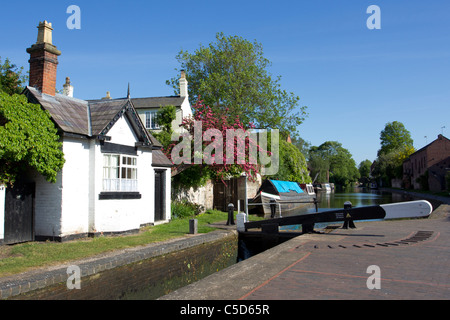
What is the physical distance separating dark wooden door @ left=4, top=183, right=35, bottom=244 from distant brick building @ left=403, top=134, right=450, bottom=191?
4772 centimetres

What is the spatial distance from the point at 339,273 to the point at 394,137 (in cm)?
8435

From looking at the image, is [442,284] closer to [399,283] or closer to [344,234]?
[399,283]

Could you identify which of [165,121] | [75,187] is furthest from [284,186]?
[75,187]

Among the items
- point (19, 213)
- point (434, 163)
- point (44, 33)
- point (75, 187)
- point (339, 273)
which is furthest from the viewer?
point (434, 163)

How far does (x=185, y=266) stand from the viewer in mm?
9953

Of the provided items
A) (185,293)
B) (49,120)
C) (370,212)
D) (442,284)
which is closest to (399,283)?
(442,284)

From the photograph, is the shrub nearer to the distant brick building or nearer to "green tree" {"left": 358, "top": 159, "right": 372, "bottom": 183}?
the distant brick building

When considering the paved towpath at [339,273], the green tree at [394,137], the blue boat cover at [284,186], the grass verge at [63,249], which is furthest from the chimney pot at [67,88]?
the green tree at [394,137]

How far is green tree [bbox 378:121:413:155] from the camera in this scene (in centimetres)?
8031

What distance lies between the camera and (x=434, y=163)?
165 ft

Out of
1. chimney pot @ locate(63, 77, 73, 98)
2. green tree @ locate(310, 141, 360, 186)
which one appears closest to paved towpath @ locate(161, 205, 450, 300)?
chimney pot @ locate(63, 77, 73, 98)

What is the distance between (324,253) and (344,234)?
3415mm

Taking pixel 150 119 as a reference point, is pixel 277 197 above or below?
below

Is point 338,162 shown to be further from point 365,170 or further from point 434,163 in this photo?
point 434,163
